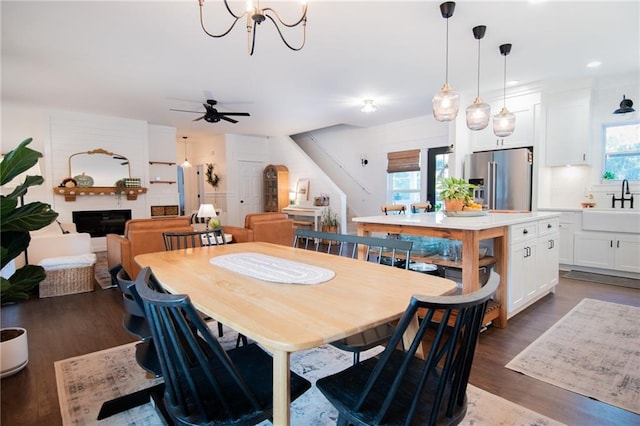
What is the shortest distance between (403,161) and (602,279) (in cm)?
395

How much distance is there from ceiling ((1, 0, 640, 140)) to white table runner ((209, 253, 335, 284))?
7.06 feet

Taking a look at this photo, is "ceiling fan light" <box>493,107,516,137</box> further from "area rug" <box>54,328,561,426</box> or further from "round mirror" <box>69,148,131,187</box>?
"round mirror" <box>69,148,131,187</box>

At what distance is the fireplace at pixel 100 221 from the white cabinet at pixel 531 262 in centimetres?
743

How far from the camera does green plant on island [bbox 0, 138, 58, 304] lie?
1.64 meters

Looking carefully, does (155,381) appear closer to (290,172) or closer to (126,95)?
(126,95)

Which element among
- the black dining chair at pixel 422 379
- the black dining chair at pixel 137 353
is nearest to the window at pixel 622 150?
the black dining chair at pixel 422 379

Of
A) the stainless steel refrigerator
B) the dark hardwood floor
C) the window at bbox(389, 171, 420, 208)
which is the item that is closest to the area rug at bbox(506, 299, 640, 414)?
the dark hardwood floor

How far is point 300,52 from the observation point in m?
3.68

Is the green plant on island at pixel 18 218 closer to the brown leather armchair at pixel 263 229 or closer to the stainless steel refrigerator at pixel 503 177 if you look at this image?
the brown leather armchair at pixel 263 229

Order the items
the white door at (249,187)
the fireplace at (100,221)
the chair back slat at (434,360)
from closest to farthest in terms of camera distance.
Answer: the chair back slat at (434,360), the fireplace at (100,221), the white door at (249,187)

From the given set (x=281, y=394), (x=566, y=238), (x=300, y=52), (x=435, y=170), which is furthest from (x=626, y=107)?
(x=281, y=394)

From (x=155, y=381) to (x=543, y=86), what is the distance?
5699 mm

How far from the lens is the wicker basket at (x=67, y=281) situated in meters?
3.76

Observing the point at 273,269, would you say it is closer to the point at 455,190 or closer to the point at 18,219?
the point at 18,219
